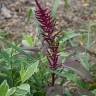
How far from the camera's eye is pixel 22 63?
2111mm

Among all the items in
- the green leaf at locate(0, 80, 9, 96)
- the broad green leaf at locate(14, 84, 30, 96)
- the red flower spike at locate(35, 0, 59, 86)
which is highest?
the red flower spike at locate(35, 0, 59, 86)

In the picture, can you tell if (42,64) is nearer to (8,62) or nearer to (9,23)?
(8,62)

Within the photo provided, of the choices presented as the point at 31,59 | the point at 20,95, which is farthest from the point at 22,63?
the point at 20,95

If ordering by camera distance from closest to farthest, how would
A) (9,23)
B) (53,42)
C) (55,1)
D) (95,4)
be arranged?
1. (53,42)
2. (55,1)
3. (9,23)
4. (95,4)

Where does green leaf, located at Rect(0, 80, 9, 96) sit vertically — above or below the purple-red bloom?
below

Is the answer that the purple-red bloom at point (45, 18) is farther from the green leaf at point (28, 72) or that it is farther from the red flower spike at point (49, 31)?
the green leaf at point (28, 72)

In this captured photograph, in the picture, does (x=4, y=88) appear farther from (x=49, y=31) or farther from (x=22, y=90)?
(x=49, y=31)

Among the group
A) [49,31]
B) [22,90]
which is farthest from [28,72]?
[49,31]

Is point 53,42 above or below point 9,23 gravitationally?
above

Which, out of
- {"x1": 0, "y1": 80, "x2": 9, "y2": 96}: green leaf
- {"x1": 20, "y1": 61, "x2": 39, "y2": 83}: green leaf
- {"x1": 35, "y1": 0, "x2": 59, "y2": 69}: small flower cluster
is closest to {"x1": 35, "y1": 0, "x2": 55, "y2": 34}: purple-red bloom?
{"x1": 35, "y1": 0, "x2": 59, "y2": 69}: small flower cluster

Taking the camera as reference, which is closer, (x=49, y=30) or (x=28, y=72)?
(x=49, y=30)

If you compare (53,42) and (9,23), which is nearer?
(53,42)

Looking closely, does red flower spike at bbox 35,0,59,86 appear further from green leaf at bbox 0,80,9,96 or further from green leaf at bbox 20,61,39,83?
green leaf at bbox 0,80,9,96

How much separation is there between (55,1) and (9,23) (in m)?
1.98
